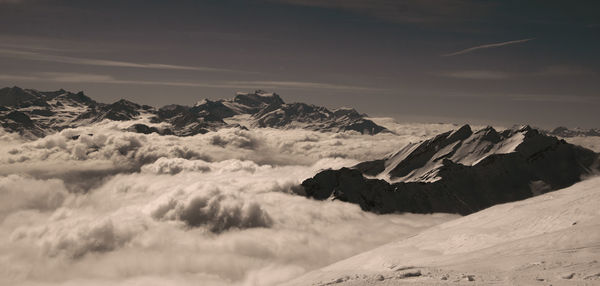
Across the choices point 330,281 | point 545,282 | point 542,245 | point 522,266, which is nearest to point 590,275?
point 545,282

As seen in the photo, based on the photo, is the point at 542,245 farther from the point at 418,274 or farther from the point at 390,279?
the point at 390,279

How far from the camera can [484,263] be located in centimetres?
3853

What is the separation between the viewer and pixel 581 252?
3541 centimetres

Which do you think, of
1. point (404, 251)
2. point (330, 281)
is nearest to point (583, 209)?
point (404, 251)

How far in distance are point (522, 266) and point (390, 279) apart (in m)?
12.1

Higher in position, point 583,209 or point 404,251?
point 583,209

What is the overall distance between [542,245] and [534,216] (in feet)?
87.7

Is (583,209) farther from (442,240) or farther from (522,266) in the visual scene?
(522,266)

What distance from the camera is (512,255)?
4047 cm

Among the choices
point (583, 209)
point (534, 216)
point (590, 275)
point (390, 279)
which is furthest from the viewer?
point (534, 216)

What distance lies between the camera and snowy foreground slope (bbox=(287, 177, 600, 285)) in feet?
105

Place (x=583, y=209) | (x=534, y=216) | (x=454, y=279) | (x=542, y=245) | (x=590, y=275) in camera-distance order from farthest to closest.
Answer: (x=534, y=216) < (x=583, y=209) < (x=542, y=245) < (x=454, y=279) < (x=590, y=275)

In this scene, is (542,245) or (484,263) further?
(542,245)

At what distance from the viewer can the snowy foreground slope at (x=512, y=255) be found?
32125 mm
